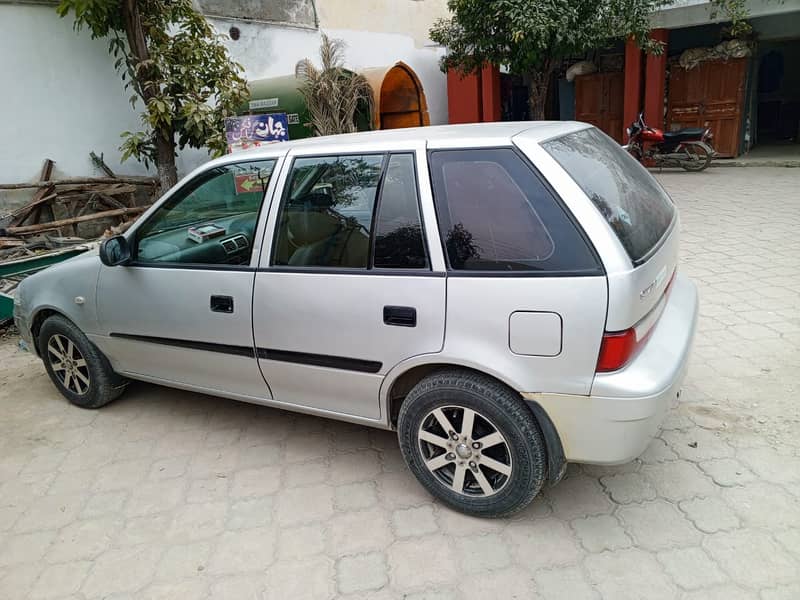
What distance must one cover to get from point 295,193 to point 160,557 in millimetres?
1737

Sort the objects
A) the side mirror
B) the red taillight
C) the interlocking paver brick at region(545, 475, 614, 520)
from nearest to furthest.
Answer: the red taillight, the interlocking paver brick at region(545, 475, 614, 520), the side mirror

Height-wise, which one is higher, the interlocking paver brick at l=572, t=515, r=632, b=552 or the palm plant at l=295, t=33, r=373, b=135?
the palm plant at l=295, t=33, r=373, b=135

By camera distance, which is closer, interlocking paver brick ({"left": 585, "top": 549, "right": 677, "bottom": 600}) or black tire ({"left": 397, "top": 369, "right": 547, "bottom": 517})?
interlocking paver brick ({"left": 585, "top": 549, "right": 677, "bottom": 600})

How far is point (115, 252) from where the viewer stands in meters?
3.16

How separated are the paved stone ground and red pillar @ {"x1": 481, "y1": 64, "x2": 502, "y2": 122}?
10.2 m

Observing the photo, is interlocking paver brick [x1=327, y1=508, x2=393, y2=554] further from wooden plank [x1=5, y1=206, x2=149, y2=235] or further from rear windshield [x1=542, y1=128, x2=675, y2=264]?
wooden plank [x1=5, y1=206, x2=149, y2=235]

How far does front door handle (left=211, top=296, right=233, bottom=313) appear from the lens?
2879mm

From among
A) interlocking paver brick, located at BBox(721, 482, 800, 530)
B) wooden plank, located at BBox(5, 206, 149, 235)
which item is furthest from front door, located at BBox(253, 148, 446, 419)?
wooden plank, located at BBox(5, 206, 149, 235)

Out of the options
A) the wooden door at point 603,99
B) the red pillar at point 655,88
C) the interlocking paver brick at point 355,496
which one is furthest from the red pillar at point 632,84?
the interlocking paver brick at point 355,496

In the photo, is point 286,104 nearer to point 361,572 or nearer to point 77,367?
point 77,367

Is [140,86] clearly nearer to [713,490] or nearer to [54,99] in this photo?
[54,99]

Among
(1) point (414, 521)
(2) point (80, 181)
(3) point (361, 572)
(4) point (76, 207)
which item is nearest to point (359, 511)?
(1) point (414, 521)

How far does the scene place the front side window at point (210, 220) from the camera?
9.74ft

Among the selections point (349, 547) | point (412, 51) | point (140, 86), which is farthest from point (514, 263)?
point (412, 51)
